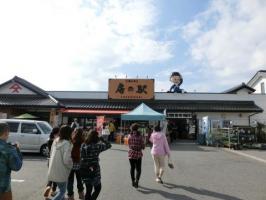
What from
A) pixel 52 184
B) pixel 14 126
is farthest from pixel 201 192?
pixel 14 126

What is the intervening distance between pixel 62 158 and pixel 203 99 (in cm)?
2845

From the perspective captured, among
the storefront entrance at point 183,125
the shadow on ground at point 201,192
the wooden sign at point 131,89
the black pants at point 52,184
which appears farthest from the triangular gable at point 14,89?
the black pants at point 52,184

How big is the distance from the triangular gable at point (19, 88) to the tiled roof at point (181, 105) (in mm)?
2643

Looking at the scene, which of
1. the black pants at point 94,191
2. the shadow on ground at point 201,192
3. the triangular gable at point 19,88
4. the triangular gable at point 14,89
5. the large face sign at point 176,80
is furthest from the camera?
the large face sign at point 176,80

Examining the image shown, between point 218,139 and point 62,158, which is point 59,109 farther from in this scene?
point 62,158

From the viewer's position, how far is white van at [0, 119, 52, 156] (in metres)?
16.3

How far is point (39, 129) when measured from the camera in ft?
53.9

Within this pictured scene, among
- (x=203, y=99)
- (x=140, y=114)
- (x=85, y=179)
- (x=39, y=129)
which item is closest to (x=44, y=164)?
(x=39, y=129)

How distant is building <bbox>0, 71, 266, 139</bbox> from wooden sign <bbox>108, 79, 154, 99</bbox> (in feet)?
1.51

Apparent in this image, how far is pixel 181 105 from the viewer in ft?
107

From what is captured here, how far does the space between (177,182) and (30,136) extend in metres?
8.47

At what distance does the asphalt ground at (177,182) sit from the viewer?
27.4ft

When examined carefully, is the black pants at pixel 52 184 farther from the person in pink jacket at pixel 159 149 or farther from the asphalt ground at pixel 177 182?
the person in pink jacket at pixel 159 149

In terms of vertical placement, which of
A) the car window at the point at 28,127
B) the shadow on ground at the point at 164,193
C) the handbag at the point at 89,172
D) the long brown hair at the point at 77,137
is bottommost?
the shadow on ground at the point at 164,193
